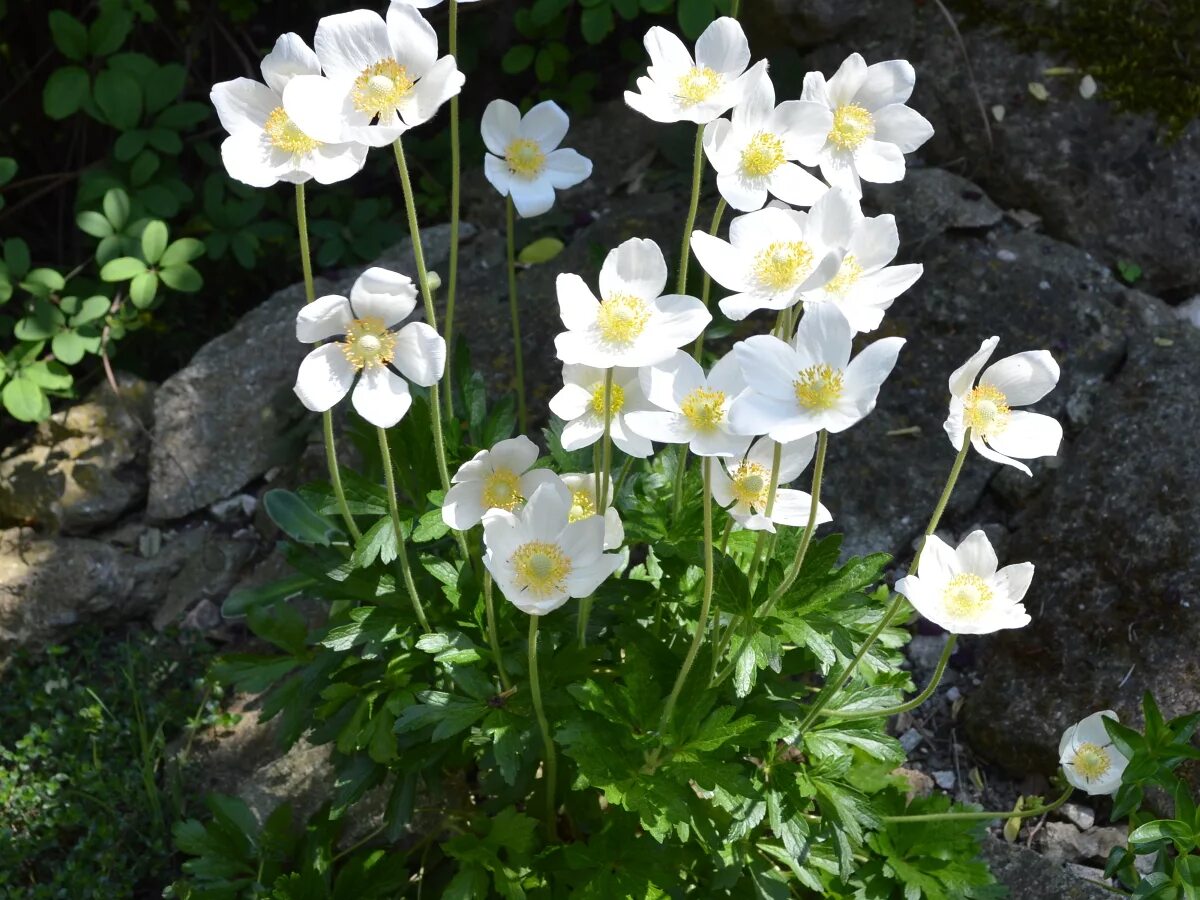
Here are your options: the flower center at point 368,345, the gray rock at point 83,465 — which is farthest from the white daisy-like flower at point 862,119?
the gray rock at point 83,465

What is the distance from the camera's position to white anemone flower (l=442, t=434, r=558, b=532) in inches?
62.2

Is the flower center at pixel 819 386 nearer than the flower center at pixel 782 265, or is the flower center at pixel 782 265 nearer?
the flower center at pixel 819 386

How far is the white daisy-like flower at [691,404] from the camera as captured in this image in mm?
1395

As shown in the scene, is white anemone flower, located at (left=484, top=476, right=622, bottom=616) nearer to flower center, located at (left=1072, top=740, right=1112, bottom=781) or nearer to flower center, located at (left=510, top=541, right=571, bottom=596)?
flower center, located at (left=510, top=541, right=571, bottom=596)

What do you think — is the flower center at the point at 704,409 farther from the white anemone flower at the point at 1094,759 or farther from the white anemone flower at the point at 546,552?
the white anemone flower at the point at 1094,759

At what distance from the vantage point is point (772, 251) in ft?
4.68

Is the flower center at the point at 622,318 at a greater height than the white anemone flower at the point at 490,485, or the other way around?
the flower center at the point at 622,318

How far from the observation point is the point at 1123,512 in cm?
232

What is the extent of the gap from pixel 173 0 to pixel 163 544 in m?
1.49

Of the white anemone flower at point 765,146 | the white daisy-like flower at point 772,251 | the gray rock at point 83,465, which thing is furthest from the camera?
the gray rock at point 83,465

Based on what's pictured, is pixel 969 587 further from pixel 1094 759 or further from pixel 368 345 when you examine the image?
pixel 368 345

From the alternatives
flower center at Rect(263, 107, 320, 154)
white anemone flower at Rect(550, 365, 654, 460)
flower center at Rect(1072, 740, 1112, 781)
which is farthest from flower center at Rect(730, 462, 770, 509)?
flower center at Rect(263, 107, 320, 154)

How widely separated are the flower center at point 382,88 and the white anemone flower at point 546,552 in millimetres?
496

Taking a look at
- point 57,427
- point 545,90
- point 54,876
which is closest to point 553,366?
point 545,90
